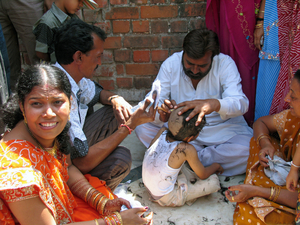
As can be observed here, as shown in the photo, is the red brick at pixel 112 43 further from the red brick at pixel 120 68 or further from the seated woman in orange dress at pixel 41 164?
the seated woman in orange dress at pixel 41 164

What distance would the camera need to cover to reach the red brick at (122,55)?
3.54 m

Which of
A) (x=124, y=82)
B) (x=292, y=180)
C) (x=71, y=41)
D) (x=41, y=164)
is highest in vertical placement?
(x=71, y=41)

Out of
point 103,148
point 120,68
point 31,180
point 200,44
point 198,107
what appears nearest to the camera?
point 31,180

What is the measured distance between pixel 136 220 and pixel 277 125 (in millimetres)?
1493

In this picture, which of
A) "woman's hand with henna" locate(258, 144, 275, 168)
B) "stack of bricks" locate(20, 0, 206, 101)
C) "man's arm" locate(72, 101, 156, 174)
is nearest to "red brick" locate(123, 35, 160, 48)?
"stack of bricks" locate(20, 0, 206, 101)

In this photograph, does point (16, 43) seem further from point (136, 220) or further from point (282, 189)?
point (282, 189)

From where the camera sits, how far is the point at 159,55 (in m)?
3.50

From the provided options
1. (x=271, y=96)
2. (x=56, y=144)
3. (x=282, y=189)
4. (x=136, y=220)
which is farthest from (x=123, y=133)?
(x=271, y=96)

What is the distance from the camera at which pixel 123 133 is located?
2002mm

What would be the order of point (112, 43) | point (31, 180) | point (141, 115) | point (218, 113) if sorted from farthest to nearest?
point (112, 43)
point (218, 113)
point (141, 115)
point (31, 180)

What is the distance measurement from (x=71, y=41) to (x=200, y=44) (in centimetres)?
120

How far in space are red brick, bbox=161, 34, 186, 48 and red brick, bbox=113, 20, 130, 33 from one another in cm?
48

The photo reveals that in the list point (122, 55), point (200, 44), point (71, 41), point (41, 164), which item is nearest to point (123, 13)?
point (122, 55)

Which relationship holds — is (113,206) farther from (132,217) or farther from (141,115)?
(141,115)
